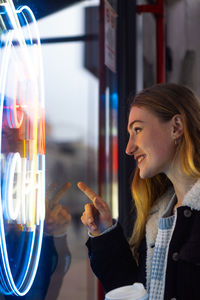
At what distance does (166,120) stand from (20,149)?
557mm

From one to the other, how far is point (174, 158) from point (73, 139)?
0.57 meters

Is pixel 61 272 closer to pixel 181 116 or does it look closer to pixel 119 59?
pixel 181 116

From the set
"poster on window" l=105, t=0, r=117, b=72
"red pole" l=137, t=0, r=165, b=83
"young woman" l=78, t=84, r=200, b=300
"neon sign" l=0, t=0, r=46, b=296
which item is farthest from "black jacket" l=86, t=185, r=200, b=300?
"red pole" l=137, t=0, r=165, b=83

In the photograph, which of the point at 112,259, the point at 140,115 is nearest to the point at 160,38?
the point at 140,115

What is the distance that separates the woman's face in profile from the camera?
1970 millimetres

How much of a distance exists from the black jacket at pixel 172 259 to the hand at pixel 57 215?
180 millimetres

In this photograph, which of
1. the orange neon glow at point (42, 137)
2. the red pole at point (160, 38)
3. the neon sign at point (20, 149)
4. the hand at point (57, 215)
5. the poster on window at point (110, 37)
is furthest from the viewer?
the red pole at point (160, 38)

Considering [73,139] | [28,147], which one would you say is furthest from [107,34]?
[28,147]

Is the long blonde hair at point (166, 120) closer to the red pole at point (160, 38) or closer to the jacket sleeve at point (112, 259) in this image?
the jacket sleeve at point (112, 259)

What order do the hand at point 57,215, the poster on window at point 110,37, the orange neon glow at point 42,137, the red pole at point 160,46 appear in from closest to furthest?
the orange neon glow at point 42,137 → the hand at point 57,215 → the poster on window at point 110,37 → the red pole at point 160,46

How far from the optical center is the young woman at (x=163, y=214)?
1876mm

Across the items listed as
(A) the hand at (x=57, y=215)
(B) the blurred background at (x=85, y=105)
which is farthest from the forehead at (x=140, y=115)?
(A) the hand at (x=57, y=215)

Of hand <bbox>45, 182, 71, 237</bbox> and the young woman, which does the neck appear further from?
hand <bbox>45, 182, 71, 237</bbox>

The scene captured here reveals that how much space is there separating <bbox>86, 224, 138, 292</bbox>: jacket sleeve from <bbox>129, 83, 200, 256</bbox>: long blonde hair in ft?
0.39
